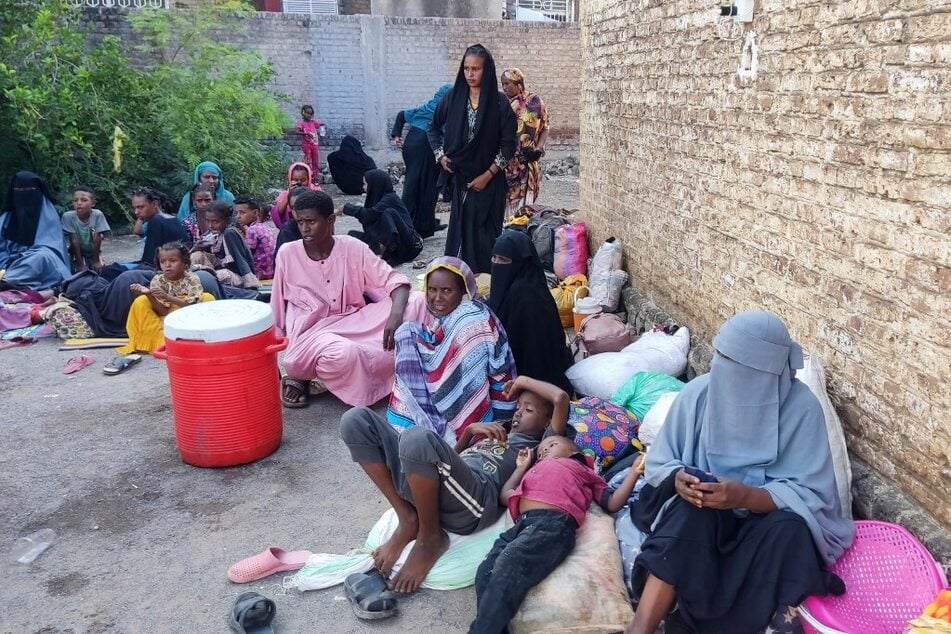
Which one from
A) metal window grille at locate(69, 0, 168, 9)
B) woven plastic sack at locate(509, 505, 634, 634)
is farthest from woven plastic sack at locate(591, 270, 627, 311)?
metal window grille at locate(69, 0, 168, 9)

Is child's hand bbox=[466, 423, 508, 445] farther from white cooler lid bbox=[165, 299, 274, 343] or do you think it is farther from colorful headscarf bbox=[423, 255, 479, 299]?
white cooler lid bbox=[165, 299, 274, 343]

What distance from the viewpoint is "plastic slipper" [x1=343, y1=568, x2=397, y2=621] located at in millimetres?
2963

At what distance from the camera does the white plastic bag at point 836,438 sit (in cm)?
305

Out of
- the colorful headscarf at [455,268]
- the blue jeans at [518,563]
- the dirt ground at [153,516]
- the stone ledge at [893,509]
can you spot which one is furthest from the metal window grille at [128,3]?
the stone ledge at [893,509]

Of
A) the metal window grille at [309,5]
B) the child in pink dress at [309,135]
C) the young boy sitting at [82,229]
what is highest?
the metal window grille at [309,5]

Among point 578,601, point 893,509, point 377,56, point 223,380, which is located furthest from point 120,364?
point 377,56

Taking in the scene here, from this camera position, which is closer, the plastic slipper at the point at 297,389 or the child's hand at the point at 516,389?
the child's hand at the point at 516,389

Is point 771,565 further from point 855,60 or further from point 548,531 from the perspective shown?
point 855,60

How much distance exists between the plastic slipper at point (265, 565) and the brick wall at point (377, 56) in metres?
12.7

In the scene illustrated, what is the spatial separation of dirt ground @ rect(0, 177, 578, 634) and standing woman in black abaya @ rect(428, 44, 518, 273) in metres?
2.50

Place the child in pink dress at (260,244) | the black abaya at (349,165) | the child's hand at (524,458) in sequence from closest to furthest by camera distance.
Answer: the child's hand at (524,458), the child in pink dress at (260,244), the black abaya at (349,165)

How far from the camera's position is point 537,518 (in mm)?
2979

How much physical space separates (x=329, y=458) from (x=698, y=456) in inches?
83.4

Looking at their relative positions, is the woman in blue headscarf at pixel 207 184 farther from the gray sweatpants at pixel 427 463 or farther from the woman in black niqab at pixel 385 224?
the gray sweatpants at pixel 427 463
